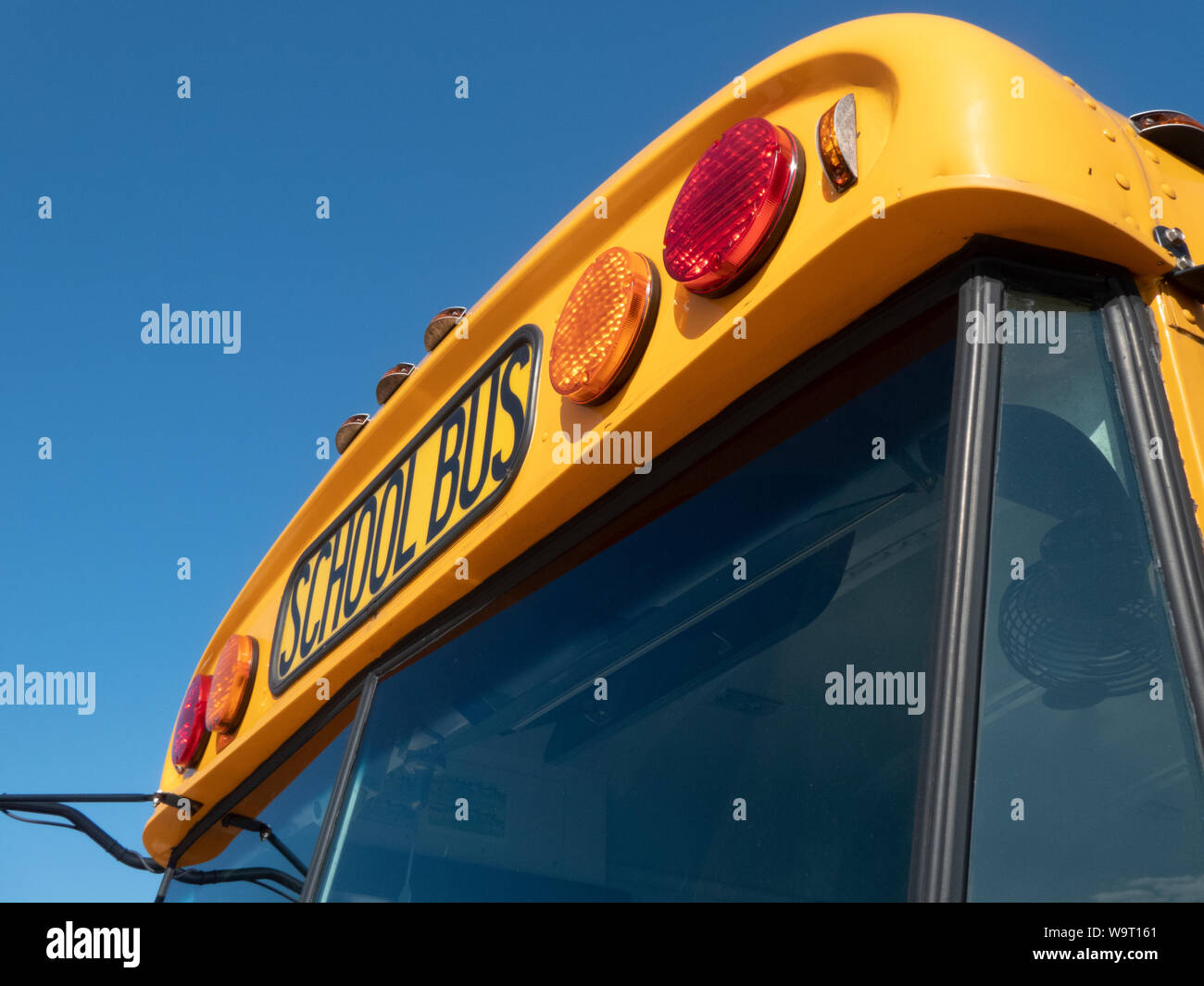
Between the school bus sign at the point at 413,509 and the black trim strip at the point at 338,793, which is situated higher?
the school bus sign at the point at 413,509

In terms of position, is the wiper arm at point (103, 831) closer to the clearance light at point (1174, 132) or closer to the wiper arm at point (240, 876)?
the wiper arm at point (240, 876)

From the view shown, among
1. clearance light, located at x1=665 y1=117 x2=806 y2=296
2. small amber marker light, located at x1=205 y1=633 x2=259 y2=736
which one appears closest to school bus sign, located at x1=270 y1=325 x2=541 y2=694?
small amber marker light, located at x1=205 y1=633 x2=259 y2=736

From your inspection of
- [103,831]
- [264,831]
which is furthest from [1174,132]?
[103,831]

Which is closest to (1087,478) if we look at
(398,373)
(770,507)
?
(770,507)

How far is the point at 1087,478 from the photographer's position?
0.98 metres

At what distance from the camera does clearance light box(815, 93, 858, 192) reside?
1.17 m

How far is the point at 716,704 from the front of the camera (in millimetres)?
1257

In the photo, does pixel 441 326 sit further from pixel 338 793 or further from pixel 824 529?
pixel 824 529

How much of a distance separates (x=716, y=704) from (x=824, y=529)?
22 cm

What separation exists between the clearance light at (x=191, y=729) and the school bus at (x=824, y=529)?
0.74 metres
